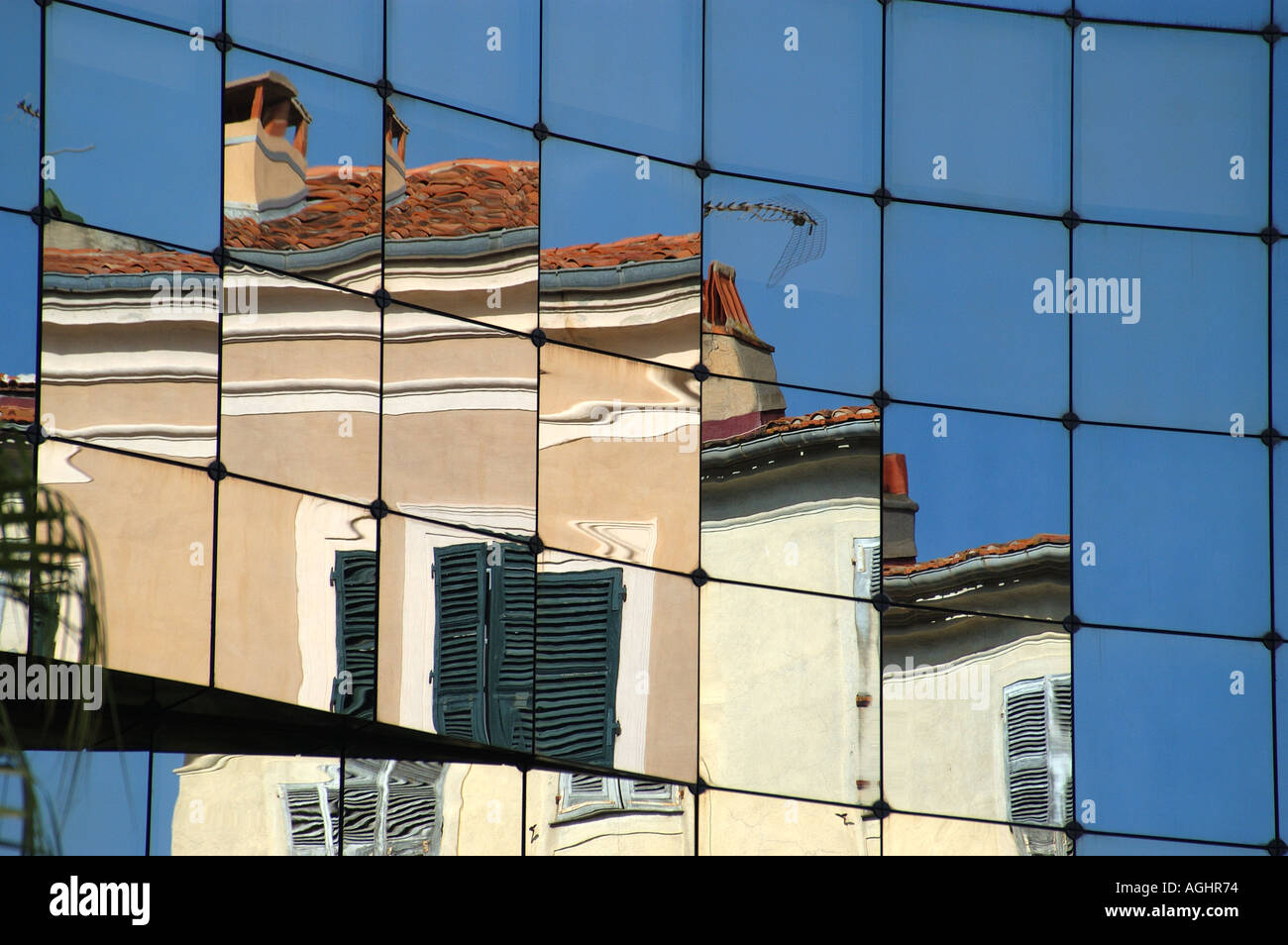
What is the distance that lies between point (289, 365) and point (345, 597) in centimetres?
172

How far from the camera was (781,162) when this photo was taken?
43.0ft

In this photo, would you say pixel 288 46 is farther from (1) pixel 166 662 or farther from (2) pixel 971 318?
(2) pixel 971 318

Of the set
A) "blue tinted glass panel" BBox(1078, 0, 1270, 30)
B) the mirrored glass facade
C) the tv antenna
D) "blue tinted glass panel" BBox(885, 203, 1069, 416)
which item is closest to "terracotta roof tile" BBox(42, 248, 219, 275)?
the mirrored glass facade

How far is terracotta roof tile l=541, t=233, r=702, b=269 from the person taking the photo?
1215cm

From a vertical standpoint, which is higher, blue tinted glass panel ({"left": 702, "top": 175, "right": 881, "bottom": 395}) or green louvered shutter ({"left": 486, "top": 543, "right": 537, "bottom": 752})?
blue tinted glass panel ({"left": 702, "top": 175, "right": 881, "bottom": 395})

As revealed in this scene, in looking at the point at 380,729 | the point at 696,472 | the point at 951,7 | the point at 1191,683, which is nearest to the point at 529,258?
the point at 696,472

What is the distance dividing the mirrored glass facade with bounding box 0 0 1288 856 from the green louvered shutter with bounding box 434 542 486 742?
4cm

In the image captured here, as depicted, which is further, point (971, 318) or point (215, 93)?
point (971, 318)

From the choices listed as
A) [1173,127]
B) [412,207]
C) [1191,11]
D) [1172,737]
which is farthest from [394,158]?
[1172,737]

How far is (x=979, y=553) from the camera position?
13.0 metres

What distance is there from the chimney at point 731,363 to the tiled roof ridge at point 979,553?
166 cm

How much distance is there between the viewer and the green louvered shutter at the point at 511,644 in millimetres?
11453

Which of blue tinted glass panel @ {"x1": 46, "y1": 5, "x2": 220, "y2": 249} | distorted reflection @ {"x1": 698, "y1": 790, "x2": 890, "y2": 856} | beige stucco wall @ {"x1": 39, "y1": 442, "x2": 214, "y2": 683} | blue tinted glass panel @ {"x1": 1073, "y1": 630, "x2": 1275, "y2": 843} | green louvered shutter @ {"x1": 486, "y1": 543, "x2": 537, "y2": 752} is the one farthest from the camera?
blue tinted glass panel @ {"x1": 1073, "y1": 630, "x2": 1275, "y2": 843}
